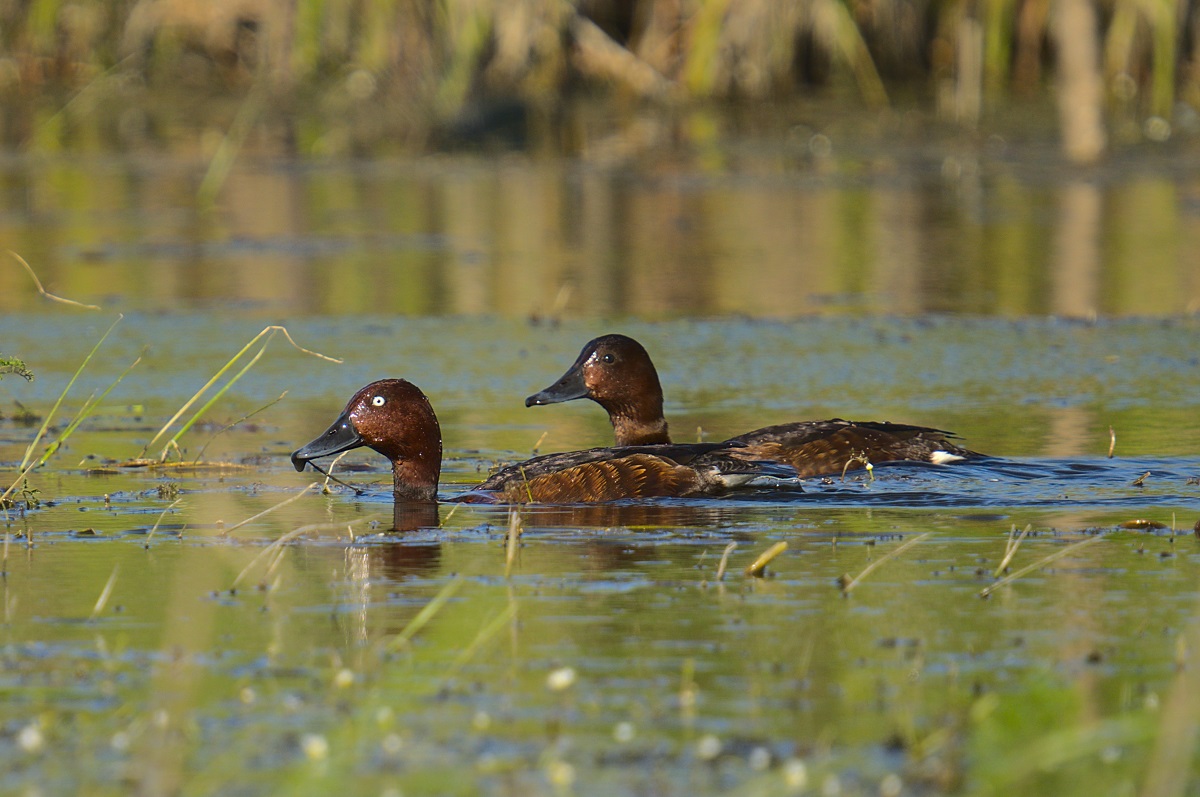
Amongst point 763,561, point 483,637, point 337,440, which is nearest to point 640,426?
point 337,440

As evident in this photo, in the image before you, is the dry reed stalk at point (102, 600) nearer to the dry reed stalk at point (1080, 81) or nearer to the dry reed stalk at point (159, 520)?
the dry reed stalk at point (159, 520)

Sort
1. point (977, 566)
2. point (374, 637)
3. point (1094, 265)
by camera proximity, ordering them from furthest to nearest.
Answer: point (1094, 265), point (977, 566), point (374, 637)

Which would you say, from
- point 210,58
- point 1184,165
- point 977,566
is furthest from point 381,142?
point 977,566

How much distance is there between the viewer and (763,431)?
30.2 ft

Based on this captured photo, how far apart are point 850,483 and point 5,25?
69.4ft

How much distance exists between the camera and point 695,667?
5555 millimetres

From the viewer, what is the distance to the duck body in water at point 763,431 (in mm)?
9008

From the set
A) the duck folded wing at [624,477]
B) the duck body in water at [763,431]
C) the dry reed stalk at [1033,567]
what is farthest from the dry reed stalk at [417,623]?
the duck body in water at [763,431]

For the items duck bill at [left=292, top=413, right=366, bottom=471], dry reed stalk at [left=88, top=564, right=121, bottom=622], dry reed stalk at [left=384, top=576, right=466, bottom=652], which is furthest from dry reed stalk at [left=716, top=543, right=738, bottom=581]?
duck bill at [left=292, top=413, right=366, bottom=471]

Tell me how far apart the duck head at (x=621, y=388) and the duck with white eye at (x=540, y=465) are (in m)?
0.84

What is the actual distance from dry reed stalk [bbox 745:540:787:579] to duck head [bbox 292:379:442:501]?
6.97 ft

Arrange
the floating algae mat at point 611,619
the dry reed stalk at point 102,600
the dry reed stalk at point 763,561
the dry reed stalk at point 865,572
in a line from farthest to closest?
the dry reed stalk at point 763,561 → the dry reed stalk at point 865,572 → the dry reed stalk at point 102,600 → the floating algae mat at point 611,619

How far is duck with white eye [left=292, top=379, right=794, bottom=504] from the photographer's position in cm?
845

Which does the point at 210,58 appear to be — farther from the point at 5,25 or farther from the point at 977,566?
the point at 977,566
